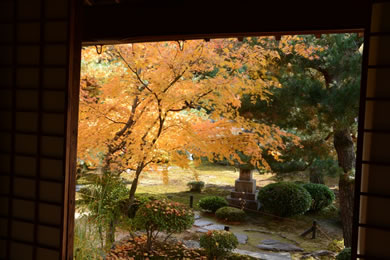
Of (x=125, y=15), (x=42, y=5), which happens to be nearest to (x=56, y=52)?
(x=42, y=5)

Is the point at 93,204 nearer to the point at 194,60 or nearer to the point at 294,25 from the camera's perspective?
the point at 194,60

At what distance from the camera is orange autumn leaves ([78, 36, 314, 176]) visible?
15.9 ft

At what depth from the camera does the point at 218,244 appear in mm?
5465

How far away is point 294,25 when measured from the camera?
2.16 meters

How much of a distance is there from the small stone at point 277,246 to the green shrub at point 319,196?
2.34 m

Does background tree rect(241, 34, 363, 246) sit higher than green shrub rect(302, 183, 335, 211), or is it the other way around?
background tree rect(241, 34, 363, 246)

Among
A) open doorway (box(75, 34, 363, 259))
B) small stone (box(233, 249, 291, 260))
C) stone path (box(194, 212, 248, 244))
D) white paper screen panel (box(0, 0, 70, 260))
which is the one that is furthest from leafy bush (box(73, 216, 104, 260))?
stone path (box(194, 212, 248, 244))

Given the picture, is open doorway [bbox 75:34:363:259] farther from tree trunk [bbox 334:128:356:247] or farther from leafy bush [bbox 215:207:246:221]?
leafy bush [bbox 215:207:246:221]

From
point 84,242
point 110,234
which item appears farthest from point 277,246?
point 84,242

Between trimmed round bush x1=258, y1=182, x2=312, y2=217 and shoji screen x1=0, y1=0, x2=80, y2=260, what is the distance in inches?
249

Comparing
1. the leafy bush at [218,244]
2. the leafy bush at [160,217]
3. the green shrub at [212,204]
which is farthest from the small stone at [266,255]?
the green shrub at [212,204]

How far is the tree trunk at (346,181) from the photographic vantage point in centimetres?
618

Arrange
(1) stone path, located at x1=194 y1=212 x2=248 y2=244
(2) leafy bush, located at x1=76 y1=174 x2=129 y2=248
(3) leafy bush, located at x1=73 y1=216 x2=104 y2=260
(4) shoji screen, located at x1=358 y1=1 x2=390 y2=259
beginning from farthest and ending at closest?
(1) stone path, located at x1=194 y1=212 x2=248 y2=244, (2) leafy bush, located at x1=76 y1=174 x2=129 y2=248, (3) leafy bush, located at x1=73 y1=216 x2=104 y2=260, (4) shoji screen, located at x1=358 y1=1 x2=390 y2=259

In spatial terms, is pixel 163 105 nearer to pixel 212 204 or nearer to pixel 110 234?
pixel 110 234
